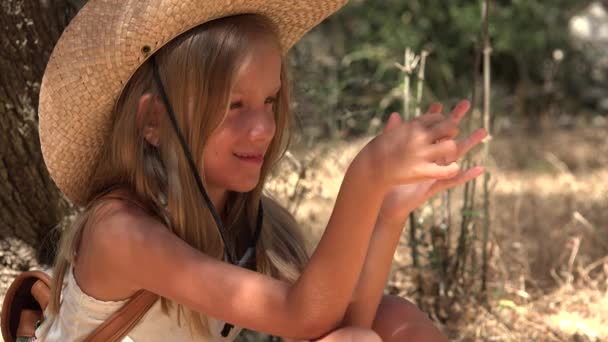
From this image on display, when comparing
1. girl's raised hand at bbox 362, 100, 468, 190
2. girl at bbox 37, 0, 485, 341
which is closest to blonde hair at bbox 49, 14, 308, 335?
girl at bbox 37, 0, 485, 341

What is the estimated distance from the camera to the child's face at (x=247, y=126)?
2359mm

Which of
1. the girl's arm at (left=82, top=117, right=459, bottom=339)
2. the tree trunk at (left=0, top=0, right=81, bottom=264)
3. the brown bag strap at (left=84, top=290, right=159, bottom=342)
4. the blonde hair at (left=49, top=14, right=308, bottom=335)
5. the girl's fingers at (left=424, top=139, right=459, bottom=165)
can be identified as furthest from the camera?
the tree trunk at (left=0, top=0, right=81, bottom=264)

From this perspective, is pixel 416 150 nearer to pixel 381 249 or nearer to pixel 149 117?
pixel 381 249

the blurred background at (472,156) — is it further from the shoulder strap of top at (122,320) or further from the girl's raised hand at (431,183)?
the girl's raised hand at (431,183)

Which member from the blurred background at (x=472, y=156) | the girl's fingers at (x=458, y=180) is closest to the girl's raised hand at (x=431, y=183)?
the girl's fingers at (x=458, y=180)

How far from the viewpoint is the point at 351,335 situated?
223 centimetres

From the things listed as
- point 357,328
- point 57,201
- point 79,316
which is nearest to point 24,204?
point 57,201

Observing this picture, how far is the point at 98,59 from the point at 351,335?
0.79m

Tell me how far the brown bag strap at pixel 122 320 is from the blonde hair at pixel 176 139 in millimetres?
54

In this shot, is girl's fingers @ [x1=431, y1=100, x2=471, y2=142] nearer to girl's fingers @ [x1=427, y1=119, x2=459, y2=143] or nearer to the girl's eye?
girl's fingers @ [x1=427, y1=119, x2=459, y2=143]

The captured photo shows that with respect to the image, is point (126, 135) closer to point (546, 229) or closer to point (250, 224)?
Answer: point (250, 224)

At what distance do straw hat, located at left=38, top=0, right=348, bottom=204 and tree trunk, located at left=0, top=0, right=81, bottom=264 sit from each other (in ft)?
2.00

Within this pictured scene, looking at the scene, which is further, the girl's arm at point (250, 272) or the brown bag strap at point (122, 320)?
the brown bag strap at point (122, 320)

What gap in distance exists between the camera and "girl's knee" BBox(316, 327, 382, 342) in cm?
222
